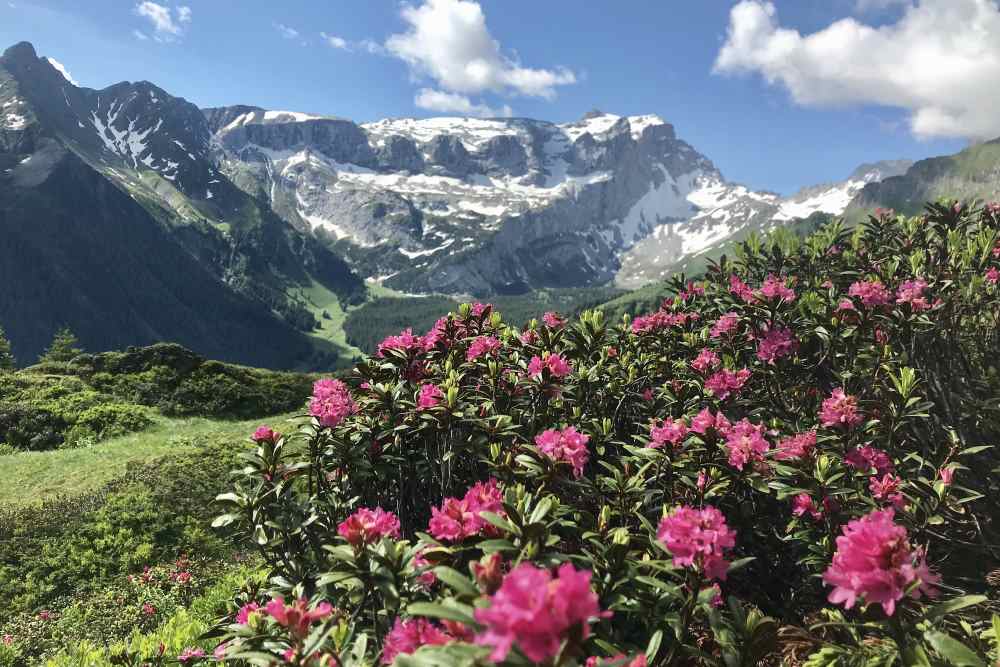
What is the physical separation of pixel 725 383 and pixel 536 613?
5678mm

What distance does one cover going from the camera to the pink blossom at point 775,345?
7156 mm

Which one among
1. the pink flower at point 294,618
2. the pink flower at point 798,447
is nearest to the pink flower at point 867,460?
the pink flower at point 798,447

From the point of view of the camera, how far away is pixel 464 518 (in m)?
3.43

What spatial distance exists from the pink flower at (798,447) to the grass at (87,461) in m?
14.5

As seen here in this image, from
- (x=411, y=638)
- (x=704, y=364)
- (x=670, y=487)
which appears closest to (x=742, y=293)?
(x=704, y=364)

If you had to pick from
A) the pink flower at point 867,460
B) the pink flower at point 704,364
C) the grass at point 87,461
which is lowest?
the grass at point 87,461

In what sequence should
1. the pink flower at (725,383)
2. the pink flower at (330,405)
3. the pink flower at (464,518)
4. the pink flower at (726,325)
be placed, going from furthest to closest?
the pink flower at (726,325), the pink flower at (725,383), the pink flower at (330,405), the pink flower at (464,518)

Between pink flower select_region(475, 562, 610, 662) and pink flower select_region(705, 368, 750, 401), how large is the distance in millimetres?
5411

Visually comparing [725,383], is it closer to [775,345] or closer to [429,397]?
[775,345]

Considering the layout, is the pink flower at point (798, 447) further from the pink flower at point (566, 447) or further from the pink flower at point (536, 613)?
the pink flower at point (536, 613)

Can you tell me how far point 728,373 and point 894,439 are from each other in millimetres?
2335

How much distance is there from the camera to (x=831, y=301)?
8148 millimetres

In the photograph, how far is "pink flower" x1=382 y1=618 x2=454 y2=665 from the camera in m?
2.72

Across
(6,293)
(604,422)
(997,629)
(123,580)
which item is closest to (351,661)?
(997,629)
